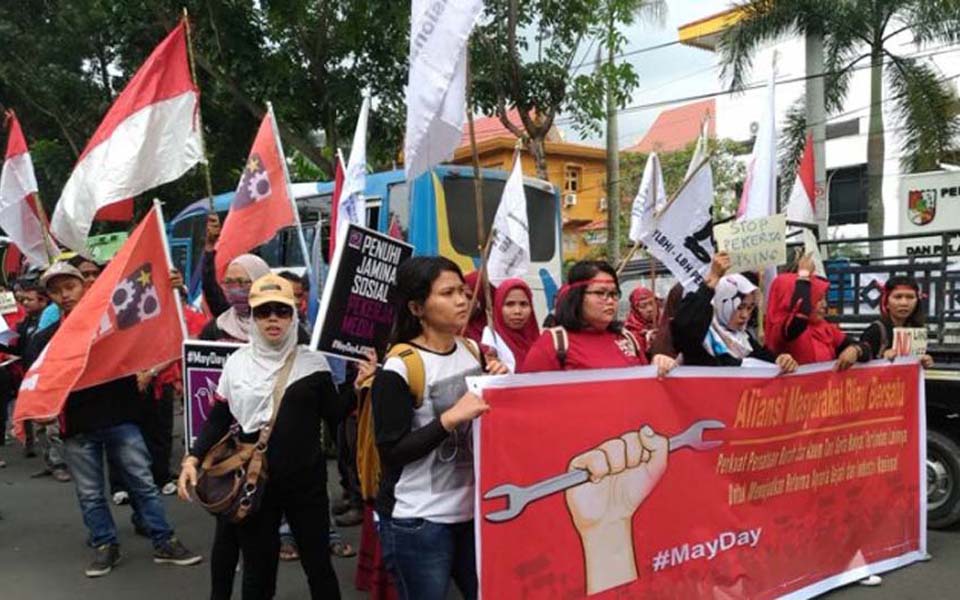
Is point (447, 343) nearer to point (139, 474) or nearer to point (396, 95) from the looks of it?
point (139, 474)

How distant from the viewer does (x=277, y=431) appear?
3453 millimetres

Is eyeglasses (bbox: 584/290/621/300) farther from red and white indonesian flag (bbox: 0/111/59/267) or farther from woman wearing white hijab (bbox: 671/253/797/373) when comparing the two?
red and white indonesian flag (bbox: 0/111/59/267)

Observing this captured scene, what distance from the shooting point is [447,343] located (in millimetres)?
2916

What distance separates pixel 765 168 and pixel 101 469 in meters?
4.07

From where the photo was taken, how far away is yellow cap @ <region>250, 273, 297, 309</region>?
3389 millimetres

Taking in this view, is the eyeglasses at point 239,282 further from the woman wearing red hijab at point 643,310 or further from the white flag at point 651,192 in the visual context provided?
the woman wearing red hijab at point 643,310

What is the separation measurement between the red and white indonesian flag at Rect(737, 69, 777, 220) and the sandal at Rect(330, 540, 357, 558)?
2.96m

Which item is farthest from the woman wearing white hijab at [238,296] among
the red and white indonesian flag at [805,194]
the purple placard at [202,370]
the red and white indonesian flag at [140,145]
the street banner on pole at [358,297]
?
the red and white indonesian flag at [805,194]

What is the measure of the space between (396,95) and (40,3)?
9593 millimetres

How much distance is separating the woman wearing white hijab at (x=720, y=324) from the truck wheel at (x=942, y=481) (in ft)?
5.40

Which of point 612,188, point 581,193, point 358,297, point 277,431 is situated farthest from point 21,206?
point 581,193

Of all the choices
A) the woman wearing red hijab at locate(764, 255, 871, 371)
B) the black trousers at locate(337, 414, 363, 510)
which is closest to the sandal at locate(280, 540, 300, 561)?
the black trousers at locate(337, 414, 363, 510)

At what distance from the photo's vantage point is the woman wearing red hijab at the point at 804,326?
4.40 meters

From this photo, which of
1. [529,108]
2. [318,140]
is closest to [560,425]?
[529,108]
